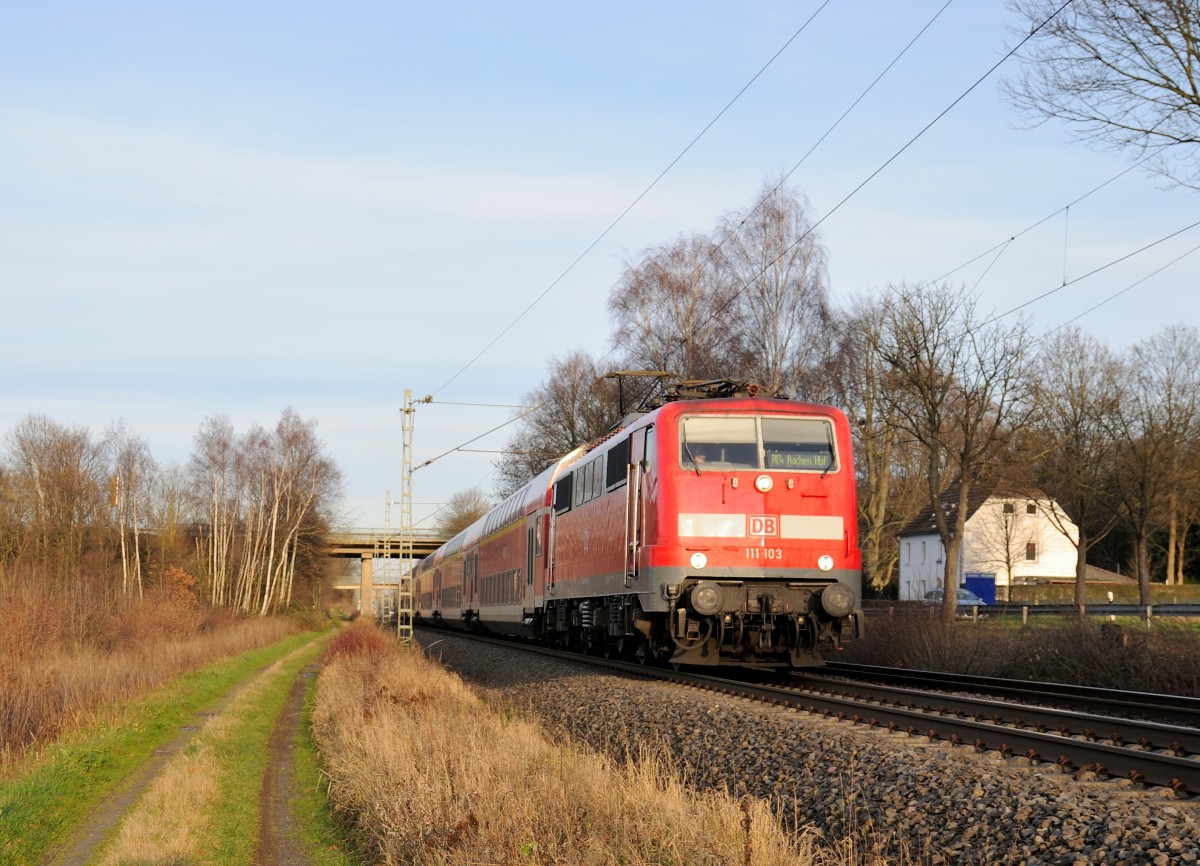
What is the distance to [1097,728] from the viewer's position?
9.92 m

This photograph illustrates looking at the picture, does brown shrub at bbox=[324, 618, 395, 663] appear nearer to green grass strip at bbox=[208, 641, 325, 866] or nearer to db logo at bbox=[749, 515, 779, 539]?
green grass strip at bbox=[208, 641, 325, 866]

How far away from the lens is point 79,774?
48.5 feet

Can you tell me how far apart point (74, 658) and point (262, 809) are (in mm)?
11951

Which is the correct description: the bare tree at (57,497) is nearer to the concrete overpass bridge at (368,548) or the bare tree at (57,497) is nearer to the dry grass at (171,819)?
the concrete overpass bridge at (368,548)

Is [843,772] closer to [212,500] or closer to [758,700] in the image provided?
[758,700]

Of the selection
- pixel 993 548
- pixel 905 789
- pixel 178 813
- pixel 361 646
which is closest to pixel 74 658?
pixel 361 646

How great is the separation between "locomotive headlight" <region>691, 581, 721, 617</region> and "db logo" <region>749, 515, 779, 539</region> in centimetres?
91

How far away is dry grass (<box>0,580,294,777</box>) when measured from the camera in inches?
680

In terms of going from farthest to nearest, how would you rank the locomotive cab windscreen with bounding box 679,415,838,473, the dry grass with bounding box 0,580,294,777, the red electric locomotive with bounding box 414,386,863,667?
the dry grass with bounding box 0,580,294,777
the locomotive cab windscreen with bounding box 679,415,838,473
the red electric locomotive with bounding box 414,386,863,667

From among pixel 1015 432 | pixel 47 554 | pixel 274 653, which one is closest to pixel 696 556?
pixel 1015 432

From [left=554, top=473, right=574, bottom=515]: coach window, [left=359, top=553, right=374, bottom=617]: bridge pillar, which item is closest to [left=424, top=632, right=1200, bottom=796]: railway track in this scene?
[left=554, top=473, right=574, bottom=515]: coach window

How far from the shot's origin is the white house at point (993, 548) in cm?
6550

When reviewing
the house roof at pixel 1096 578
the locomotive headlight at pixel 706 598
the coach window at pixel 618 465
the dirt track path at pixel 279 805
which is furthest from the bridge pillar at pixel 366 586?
the locomotive headlight at pixel 706 598

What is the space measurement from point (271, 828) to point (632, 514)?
257 inches
